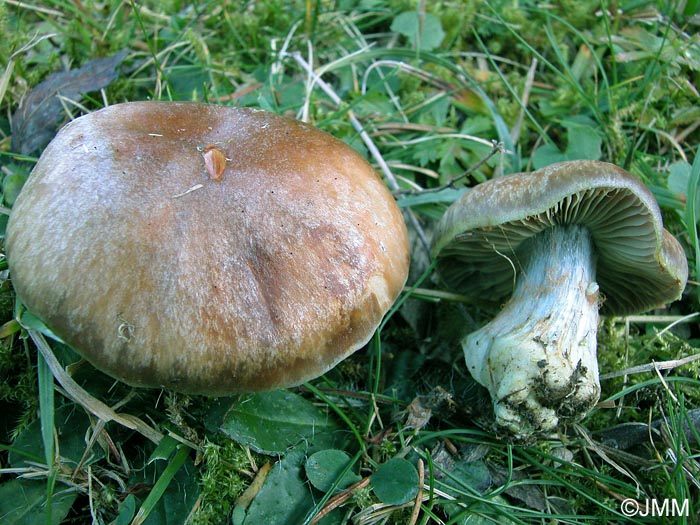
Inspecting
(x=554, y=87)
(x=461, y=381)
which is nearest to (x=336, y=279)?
(x=461, y=381)

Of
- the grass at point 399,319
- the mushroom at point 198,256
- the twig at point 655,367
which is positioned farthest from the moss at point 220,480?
the twig at point 655,367

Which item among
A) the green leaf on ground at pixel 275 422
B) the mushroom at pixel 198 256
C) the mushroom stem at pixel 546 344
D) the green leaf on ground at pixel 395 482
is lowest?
the green leaf on ground at pixel 395 482

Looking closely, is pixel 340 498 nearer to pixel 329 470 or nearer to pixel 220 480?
pixel 329 470

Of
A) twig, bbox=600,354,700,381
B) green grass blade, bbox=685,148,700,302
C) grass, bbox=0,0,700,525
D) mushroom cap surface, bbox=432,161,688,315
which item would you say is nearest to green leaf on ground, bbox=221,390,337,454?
grass, bbox=0,0,700,525

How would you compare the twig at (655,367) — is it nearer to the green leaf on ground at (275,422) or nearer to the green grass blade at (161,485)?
the green leaf on ground at (275,422)

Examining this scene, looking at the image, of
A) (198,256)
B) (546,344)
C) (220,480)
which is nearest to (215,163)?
(198,256)

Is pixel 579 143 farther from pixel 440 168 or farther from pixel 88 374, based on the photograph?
pixel 88 374
